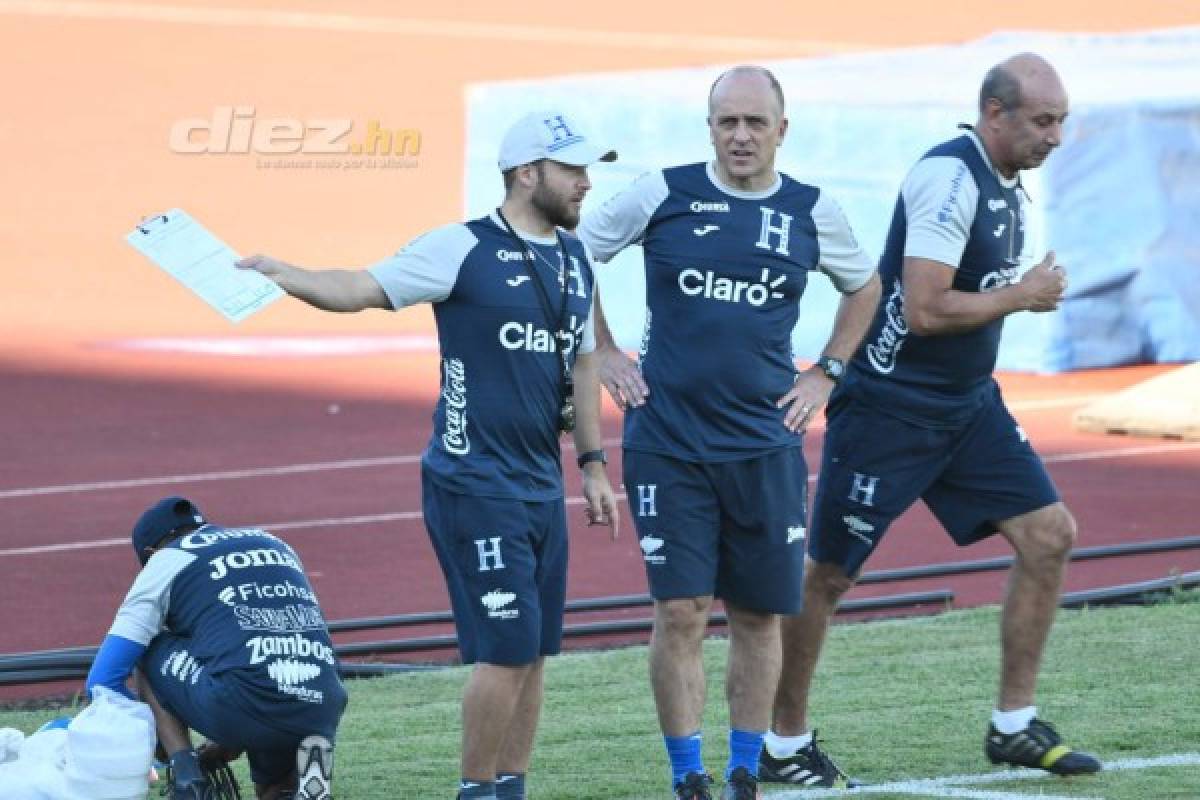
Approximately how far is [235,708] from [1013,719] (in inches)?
91.7

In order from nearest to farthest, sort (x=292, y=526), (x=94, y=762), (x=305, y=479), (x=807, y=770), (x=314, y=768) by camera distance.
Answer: (x=94, y=762)
(x=314, y=768)
(x=807, y=770)
(x=292, y=526)
(x=305, y=479)

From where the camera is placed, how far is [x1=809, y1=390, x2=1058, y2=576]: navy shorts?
24.1 ft

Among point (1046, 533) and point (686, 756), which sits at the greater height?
point (1046, 533)

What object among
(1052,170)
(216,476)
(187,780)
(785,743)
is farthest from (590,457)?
(1052,170)

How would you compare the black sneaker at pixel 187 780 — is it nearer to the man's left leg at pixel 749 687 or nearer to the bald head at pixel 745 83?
the man's left leg at pixel 749 687

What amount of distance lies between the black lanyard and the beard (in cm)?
7

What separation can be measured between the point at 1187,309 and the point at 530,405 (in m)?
13.8

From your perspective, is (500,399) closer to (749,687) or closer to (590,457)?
(590,457)

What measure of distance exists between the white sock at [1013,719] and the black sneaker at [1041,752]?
13mm

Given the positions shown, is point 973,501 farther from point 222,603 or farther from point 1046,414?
point 1046,414

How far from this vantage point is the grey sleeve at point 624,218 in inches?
269

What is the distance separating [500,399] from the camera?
6293 mm

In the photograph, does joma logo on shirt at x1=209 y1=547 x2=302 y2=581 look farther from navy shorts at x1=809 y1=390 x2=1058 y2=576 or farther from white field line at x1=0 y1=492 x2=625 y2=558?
white field line at x1=0 y1=492 x2=625 y2=558

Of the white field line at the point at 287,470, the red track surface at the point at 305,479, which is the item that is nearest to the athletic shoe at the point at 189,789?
the red track surface at the point at 305,479
